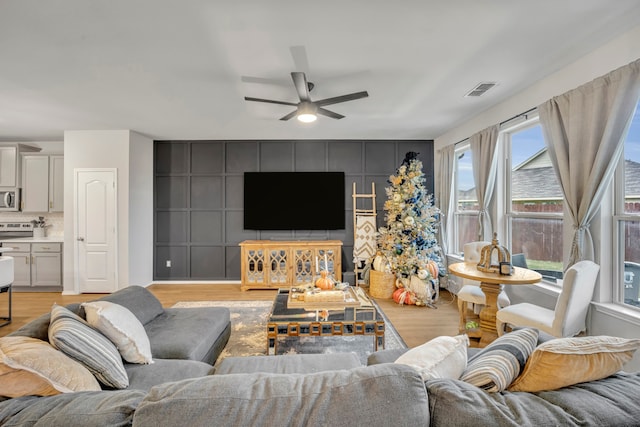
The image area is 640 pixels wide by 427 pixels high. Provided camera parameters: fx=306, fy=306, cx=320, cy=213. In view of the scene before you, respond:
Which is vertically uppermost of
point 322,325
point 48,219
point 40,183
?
point 40,183

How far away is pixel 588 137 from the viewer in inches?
96.1

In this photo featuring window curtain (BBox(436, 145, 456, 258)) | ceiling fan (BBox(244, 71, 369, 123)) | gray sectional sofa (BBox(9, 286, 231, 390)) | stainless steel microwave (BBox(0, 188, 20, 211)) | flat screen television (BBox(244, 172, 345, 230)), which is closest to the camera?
gray sectional sofa (BBox(9, 286, 231, 390))

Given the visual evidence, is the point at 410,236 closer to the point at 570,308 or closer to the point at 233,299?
the point at 570,308

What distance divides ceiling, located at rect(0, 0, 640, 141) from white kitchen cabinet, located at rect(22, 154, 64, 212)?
1335 mm

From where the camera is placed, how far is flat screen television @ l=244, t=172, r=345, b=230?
560 centimetres

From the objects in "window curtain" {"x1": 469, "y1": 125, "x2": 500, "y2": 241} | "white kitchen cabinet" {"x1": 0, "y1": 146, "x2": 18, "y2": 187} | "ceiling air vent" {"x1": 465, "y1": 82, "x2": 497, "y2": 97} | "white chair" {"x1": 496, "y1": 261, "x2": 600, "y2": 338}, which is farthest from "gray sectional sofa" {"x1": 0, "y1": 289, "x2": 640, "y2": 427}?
"white kitchen cabinet" {"x1": 0, "y1": 146, "x2": 18, "y2": 187}

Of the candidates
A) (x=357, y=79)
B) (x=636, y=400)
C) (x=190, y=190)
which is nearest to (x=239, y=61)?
(x=357, y=79)

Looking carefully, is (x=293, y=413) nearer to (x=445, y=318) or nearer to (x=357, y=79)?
(x=357, y=79)

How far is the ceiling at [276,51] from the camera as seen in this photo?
196cm

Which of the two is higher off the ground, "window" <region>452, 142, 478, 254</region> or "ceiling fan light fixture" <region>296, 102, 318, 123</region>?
"ceiling fan light fixture" <region>296, 102, 318, 123</region>

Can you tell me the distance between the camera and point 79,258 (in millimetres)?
4926

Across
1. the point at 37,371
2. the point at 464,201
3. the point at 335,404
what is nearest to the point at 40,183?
the point at 37,371

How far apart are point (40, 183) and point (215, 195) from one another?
113 inches

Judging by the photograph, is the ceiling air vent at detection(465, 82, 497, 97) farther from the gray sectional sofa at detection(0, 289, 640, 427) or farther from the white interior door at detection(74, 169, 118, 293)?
the white interior door at detection(74, 169, 118, 293)
